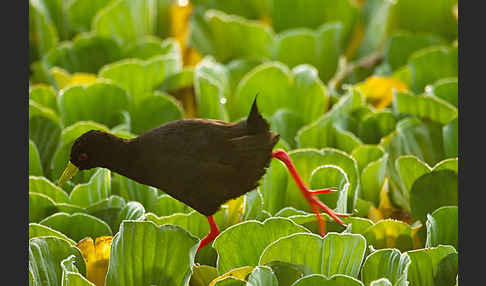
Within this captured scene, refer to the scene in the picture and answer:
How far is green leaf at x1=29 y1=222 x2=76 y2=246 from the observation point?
919mm

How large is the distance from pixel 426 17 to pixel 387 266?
2.83 feet

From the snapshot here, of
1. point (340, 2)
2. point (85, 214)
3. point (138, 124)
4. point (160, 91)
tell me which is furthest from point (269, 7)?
point (85, 214)

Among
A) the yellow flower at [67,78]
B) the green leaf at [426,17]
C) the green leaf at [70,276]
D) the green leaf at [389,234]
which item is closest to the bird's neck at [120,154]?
the green leaf at [70,276]

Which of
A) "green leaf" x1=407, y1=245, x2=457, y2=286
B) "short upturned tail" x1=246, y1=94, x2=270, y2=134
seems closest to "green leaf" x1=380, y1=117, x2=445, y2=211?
"green leaf" x1=407, y1=245, x2=457, y2=286

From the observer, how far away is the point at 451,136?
1133 millimetres

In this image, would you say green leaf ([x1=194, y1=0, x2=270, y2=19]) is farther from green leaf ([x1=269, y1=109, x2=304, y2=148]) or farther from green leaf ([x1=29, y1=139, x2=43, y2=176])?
green leaf ([x1=29, y1=139, x2=43, y2=176])

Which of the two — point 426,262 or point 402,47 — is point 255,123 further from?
point 402,47

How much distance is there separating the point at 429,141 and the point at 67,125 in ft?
1.87

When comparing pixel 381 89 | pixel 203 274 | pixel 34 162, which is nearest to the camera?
pixel 203 274

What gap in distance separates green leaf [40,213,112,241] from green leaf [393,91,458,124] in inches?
20.6

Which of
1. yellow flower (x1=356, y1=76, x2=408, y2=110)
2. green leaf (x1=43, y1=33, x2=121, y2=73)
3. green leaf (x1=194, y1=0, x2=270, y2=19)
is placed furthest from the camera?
green leaf (x1=194, y1=0, x2=270, y2=19)

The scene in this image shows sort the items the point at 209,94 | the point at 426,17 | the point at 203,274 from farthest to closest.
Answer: the point at 426,17
the point at 209,94
the point at 203,274

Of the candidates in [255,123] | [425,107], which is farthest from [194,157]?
[425,107]

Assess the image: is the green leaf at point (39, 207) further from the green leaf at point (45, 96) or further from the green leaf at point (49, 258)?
the green leaf at point (45, 96)
